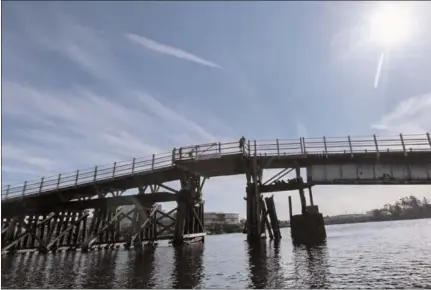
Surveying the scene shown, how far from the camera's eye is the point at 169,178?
30.4 meters

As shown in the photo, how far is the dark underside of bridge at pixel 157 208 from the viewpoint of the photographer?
2705 cm

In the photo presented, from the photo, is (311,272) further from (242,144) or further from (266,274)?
(242,144)

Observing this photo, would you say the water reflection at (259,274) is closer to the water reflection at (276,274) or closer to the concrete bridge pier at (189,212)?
the water reflection at (276,274)

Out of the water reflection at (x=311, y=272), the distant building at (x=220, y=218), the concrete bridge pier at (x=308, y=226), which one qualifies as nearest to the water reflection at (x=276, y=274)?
the water reflection at (x=311, y=272)

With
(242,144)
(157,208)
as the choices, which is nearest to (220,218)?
(157,208)

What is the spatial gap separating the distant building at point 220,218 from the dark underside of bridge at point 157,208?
3640 inches

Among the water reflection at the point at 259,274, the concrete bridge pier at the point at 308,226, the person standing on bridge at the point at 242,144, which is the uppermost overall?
the person standing on bridge at the point at 242,144

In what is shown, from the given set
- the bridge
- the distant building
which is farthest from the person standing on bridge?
the distant building

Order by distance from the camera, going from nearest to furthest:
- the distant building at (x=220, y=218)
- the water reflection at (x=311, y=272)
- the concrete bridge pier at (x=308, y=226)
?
the water reflection at (x=311, y=272)
the concrete bridge pier at (x=308, y=226)
the distant building at (x=220, y=218)

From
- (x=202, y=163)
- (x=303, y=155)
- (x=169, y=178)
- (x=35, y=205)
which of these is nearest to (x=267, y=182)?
(x=303, y=155)

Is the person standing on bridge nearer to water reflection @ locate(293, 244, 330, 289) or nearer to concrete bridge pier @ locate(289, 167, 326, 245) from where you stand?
concrete bridge pier @ locate(289, 167, 326, 245)

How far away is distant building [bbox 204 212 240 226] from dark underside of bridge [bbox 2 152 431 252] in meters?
92.5

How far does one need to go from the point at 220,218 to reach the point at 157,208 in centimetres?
10632

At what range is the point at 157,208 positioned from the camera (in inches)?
1228
